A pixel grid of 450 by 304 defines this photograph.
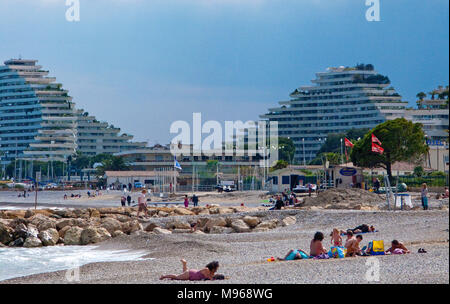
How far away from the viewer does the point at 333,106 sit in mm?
158250

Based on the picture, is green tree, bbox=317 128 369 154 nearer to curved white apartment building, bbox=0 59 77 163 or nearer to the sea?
curved white apartment building, bbox=0 59 77 163

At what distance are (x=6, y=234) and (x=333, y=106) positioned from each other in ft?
454

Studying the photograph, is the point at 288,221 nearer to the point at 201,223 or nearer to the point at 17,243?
the point at 201,223

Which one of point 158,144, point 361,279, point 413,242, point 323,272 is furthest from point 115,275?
point 158,144

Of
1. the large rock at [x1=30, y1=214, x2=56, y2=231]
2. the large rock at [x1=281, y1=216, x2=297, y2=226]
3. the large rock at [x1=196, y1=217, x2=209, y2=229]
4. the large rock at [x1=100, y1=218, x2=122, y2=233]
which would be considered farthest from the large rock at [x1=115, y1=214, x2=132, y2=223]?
the large rock at [x1=281, y1=216, x2=297, y2=226]

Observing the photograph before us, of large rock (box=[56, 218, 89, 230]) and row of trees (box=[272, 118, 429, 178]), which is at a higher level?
row of trees (box=[272, 118, 429, 178])

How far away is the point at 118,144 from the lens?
17612cm

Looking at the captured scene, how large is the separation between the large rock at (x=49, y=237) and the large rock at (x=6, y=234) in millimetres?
1041

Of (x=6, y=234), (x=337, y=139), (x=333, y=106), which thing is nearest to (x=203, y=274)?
(x=6, y=234)

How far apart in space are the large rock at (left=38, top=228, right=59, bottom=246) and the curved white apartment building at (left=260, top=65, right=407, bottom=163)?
126749 millimetres

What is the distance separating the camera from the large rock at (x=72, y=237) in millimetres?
23683

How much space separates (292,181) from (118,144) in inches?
4867

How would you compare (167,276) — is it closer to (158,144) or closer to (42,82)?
(158,144)

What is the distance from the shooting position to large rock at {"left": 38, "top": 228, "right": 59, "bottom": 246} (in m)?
23.7
